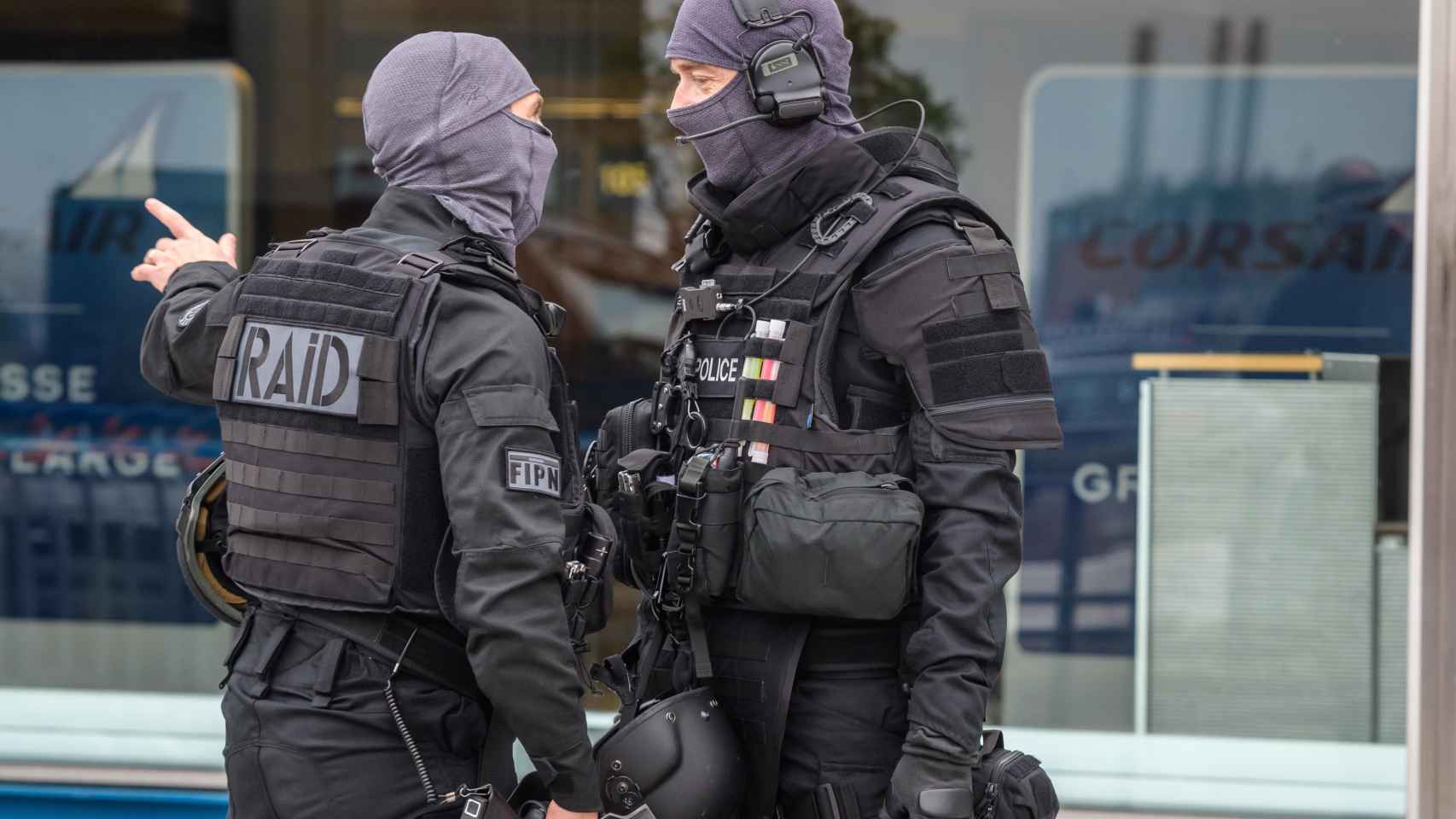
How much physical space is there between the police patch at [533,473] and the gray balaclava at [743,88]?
566mm

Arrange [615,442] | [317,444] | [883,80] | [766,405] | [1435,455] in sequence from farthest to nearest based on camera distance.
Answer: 1. [883,80]
2. [1435,455]
3. [615,442]
4. [766,405]
5. [317,444]

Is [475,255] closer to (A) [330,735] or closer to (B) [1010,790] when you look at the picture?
(A) [330,735]

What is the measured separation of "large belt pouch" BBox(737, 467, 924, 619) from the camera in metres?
1.81

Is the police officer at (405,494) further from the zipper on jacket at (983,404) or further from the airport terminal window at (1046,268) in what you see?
the airport terminal window at (1046,268)

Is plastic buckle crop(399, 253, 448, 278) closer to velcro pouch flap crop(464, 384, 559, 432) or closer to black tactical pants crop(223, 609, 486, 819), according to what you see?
velcro pouch flap crop(464, 384, 559, 432)

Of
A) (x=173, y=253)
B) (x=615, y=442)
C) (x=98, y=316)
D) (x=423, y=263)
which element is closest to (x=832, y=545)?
(x=615, y=442)

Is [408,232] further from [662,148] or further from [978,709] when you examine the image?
[662,148]

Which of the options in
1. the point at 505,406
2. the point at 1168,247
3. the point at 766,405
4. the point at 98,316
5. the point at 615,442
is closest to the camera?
the point at 505,406

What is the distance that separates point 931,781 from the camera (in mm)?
1762

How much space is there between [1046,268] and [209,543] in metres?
2.21

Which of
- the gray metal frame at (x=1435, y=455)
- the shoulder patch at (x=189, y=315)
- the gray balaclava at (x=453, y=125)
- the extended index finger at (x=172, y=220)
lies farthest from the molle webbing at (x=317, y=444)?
the gray metal frame at (x=1435, y=455)

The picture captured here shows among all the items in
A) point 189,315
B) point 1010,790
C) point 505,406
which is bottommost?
point 1010,790

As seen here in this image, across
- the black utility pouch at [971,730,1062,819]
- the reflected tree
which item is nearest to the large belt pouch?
the black utility pouch at [971,730,1062,819]

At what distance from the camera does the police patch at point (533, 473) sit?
1.74 metres
